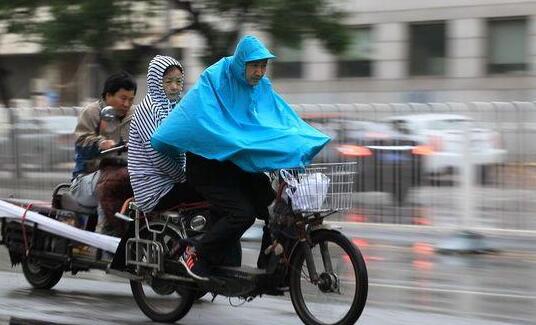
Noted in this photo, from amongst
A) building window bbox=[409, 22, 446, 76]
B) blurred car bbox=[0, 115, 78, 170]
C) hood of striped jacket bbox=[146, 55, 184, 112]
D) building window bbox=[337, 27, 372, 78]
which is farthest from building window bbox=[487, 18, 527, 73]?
hood of striped jacket bbox=[146, 55, 184, 112]

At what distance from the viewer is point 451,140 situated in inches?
414

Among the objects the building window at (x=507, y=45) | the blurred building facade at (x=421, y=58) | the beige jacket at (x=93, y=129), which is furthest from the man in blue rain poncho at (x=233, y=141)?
the building window at (x=507, y=45)

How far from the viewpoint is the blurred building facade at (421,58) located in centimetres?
2775

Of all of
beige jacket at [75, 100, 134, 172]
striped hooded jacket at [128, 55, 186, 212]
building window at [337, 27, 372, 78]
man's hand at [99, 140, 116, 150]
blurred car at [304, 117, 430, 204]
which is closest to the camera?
striped hooded jacket at [128, 55, 186, 212]

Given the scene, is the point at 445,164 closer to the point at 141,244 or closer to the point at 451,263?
the point at 451,263

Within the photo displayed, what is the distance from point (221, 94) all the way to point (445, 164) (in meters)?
5.49

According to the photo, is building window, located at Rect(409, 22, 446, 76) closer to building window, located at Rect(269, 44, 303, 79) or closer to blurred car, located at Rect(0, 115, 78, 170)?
building window, located at Rect(269, 44, 303, 79)

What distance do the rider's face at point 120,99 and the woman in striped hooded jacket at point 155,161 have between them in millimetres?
811

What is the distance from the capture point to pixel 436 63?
94.8 feet

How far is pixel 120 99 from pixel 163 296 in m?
1.63

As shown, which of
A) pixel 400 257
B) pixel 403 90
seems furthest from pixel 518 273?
pixel 403 90

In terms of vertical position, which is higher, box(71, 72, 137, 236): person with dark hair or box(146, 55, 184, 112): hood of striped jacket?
box(146, 55, 184, 112): hood of striped jacket

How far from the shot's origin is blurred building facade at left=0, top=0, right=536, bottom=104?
1093 inches

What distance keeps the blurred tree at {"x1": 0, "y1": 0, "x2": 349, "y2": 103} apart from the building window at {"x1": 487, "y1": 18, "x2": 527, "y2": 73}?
1109 cm
